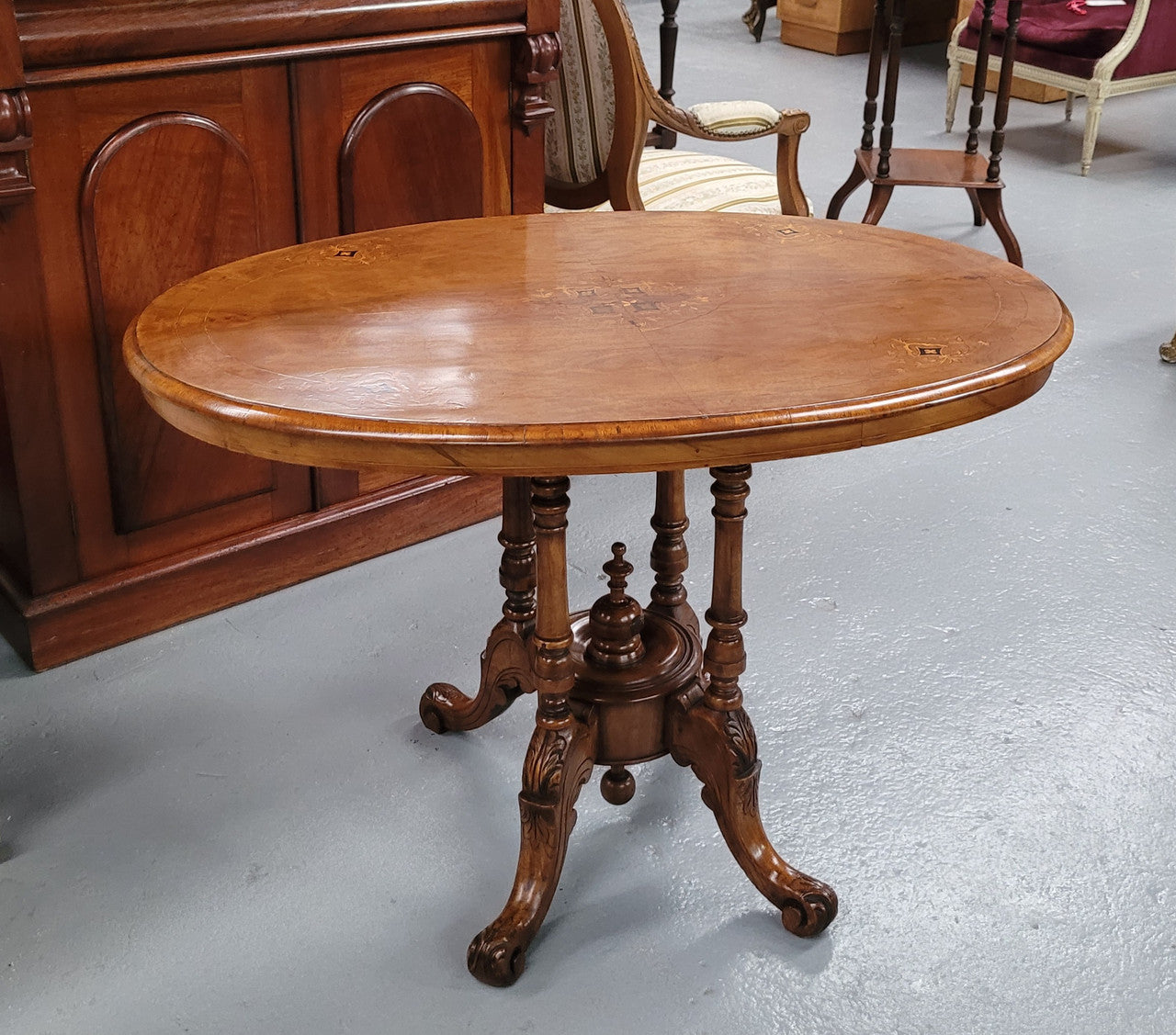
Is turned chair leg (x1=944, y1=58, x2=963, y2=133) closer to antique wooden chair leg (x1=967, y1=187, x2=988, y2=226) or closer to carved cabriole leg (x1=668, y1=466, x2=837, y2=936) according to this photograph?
antique wooden chair leg (x1=967, y1=187, x2=988, y2=226)

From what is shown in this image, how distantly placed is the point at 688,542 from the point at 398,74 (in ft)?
3.83

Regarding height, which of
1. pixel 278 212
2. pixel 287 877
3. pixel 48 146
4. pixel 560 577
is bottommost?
pixel 287 877

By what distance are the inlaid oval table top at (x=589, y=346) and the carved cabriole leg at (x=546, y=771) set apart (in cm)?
24

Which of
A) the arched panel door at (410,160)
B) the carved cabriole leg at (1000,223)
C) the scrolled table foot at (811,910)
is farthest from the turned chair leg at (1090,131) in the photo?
the scrolled table foot at (811,910)

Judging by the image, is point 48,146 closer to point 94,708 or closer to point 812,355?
point 94,708

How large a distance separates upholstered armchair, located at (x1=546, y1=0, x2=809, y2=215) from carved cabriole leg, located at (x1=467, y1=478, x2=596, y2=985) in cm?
156

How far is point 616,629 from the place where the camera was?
200 cm

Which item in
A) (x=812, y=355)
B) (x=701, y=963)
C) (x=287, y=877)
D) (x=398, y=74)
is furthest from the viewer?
(x=398, y=74)

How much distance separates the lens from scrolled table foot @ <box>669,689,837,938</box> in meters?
1.93

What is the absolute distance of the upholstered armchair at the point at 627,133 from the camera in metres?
3.07

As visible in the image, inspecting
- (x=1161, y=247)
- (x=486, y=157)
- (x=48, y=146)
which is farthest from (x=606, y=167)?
(x=1161, y=247)

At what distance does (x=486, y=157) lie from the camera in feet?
9.28

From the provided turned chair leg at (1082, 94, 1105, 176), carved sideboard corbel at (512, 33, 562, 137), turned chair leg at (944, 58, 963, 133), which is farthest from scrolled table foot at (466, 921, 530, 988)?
turned chair leg at (944, 58, 963, 133)

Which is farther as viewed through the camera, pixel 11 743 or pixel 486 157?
pixel 486 157
